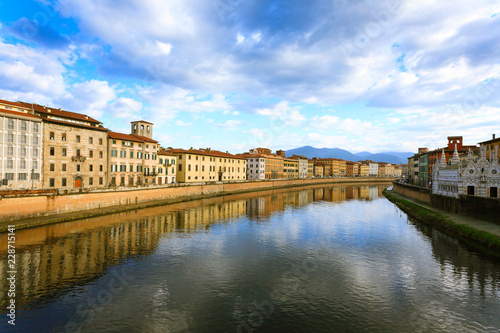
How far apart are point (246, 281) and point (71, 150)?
4692cm

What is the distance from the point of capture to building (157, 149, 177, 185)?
7500cm

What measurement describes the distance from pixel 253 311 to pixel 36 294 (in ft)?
48.4

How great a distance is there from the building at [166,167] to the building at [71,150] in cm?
1823

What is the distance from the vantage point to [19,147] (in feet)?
142

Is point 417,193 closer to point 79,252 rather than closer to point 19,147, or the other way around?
point 79,252

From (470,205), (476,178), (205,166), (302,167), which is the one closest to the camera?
(470,205)

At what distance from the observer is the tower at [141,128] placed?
75.1 metres

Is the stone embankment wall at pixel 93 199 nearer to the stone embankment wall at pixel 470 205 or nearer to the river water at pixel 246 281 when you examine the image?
the river water at pixel 246 281

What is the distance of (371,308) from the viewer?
17.1 meters

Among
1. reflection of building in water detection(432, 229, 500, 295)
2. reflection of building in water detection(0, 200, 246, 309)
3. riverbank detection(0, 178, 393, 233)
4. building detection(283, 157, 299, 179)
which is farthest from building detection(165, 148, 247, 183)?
reflection of building in water detection(432, 229, 500, 295)

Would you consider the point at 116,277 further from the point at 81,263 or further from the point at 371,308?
the point at 371,308

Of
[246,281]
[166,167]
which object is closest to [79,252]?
[246,281]

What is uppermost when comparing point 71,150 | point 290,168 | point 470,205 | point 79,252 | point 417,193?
point 71,150

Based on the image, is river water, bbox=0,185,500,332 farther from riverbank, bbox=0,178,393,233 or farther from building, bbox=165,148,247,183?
building, bbox=165,148,247,183
